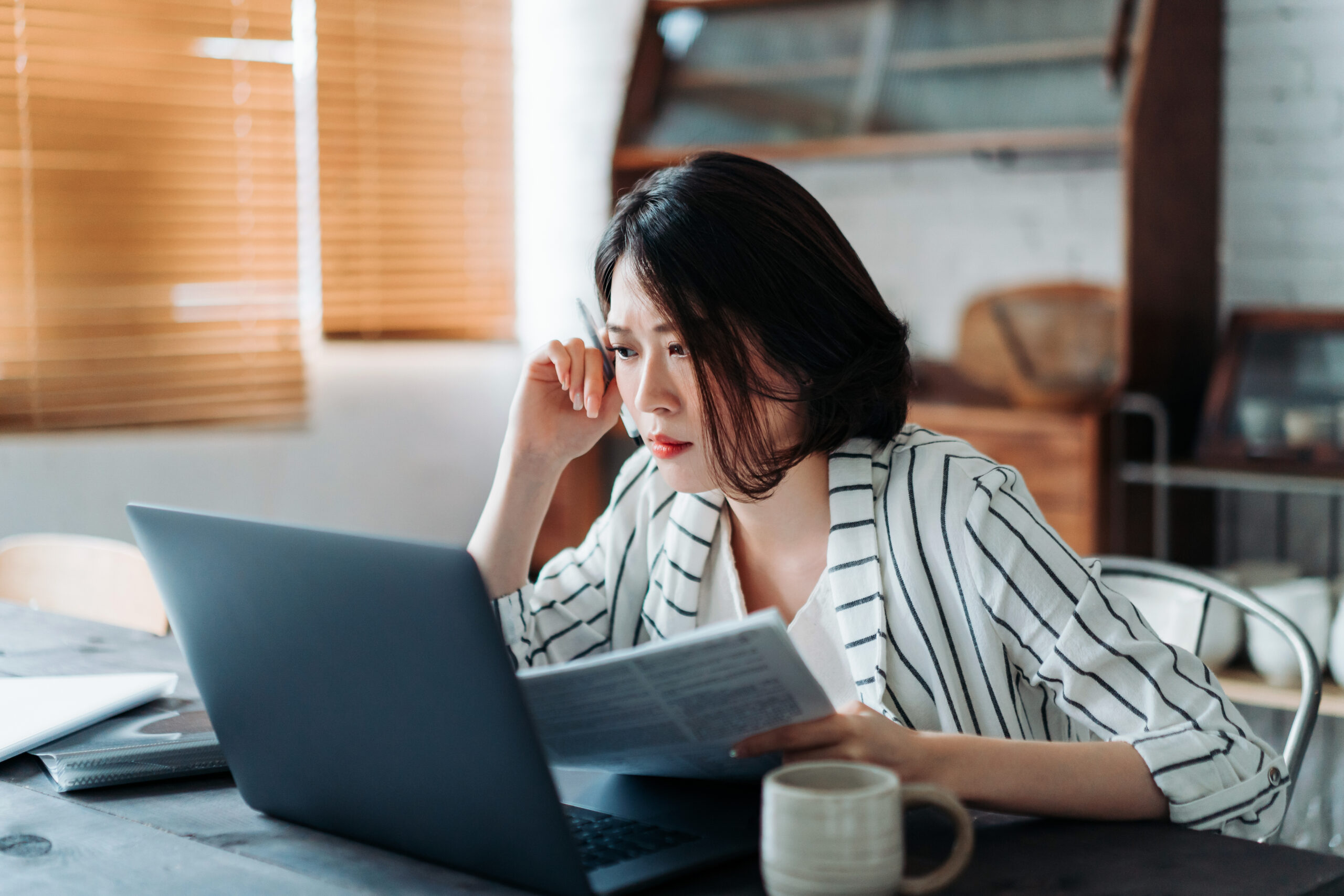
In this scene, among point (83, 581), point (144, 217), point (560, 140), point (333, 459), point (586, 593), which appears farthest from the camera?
point (560, 140)

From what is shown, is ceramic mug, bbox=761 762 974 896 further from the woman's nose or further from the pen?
the pen

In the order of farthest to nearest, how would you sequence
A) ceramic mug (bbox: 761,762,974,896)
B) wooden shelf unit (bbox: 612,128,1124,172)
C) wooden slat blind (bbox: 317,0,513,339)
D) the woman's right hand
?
wooden slat blind (bbox: 317,0,513,339) < wooden shelf unit (bbox: 612,128,1124,172) < the woman's right hand < ceramic mug (bbox: 761,762,974,896)

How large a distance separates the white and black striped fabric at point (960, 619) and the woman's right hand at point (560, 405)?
83 mm

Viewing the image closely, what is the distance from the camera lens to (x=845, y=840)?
2.16 feet

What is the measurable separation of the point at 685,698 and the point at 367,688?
7.4 inches

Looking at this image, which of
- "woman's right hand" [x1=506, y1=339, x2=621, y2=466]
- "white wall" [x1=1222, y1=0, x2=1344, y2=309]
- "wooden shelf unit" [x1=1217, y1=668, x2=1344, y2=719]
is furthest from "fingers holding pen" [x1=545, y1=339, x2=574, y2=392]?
"white wall" [x1=1222, y1=0, x2=1344, y2=309]

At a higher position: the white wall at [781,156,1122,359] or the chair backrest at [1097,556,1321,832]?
the white wall at [781,156,1122,359]

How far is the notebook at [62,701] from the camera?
108 cm

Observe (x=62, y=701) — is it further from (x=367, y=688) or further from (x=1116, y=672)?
(x=1116, y=672)

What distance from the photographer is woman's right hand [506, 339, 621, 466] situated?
1.33m

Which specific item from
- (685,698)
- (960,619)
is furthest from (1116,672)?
(685,698)

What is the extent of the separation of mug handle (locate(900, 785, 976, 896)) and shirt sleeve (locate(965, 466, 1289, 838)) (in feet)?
0.89

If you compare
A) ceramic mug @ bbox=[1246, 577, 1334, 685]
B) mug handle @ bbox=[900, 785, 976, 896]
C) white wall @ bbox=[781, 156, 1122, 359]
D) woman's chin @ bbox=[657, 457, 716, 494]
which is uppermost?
white wall @ bbox=[781, 156, 1122, 359]

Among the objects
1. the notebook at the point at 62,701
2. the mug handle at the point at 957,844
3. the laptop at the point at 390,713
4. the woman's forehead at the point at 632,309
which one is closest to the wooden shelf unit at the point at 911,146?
the woman's forehead at the point at 632,309
